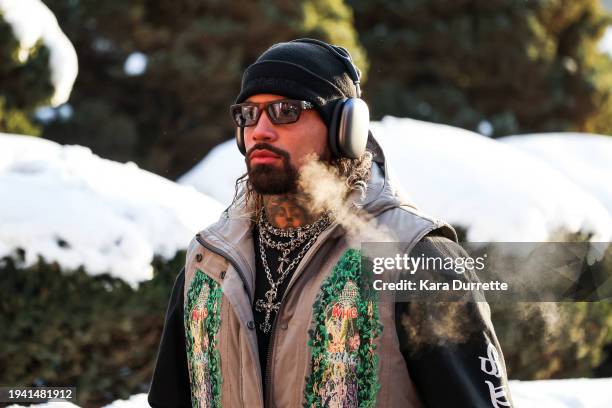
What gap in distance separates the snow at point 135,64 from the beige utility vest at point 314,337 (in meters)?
12.0

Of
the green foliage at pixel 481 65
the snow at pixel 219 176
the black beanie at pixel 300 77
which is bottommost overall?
the black beanie at pixel 300 77

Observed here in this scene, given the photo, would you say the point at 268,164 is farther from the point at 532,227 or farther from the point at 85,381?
the point at 532,227

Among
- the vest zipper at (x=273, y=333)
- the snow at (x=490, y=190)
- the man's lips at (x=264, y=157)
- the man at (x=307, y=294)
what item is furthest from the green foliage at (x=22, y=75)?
the vest zipper at (x=273, y=333)

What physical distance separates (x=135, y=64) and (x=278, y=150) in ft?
39.8

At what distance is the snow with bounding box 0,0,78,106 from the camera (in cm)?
697

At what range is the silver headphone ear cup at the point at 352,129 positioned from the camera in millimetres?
2477

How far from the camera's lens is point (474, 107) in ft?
58.6

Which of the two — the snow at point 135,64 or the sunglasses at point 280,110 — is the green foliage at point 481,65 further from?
the sunglasses at point 280,110

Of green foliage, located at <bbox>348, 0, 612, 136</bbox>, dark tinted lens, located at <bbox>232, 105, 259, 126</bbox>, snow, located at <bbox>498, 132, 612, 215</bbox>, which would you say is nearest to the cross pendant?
dark tinted lens, located at <bbox>232, 105, 259, 126</bbox>

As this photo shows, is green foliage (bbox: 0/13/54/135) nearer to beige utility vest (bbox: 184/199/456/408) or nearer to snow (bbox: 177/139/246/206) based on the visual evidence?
snow (bbox: 177/139/246/206)

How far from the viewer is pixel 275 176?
2473mm

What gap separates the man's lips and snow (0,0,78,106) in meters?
5.02

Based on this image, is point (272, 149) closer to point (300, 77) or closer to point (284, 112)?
point (284, 112)

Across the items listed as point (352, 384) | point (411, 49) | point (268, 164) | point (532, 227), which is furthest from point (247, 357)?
point (411, 49)
